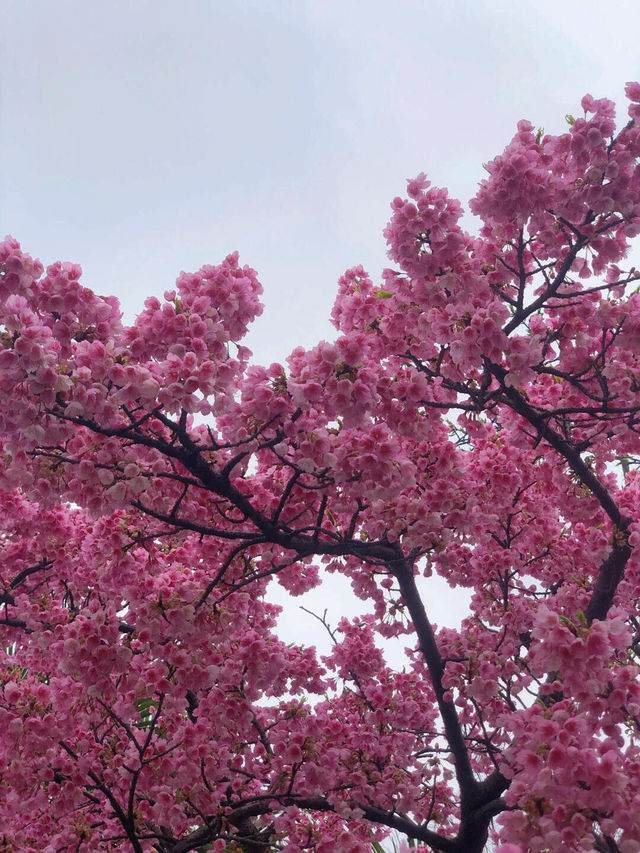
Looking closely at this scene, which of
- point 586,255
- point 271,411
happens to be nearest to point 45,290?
point 271,411

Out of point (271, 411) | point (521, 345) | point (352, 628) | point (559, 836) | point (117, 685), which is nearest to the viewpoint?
point (559, 836)

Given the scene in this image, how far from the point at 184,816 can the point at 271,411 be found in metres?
3.70

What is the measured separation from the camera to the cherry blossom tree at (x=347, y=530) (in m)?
3.89

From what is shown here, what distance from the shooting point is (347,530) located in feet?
16.6

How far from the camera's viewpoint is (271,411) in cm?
411

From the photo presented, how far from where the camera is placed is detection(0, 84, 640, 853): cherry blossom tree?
3.89m

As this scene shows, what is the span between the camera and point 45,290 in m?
4.22

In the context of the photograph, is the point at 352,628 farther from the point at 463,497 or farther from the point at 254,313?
the point at 254,313

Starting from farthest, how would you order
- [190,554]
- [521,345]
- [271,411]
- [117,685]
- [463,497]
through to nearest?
[190,554] < [463,497] < [117,685] < [521,345] < [271,411]

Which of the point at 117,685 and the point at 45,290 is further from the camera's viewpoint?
the point at 117,685

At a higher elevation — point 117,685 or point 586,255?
point 586,255

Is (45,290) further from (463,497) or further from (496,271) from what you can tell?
(463,497)

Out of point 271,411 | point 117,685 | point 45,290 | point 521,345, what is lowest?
point 117,685

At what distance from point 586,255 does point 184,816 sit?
554 centimetres
